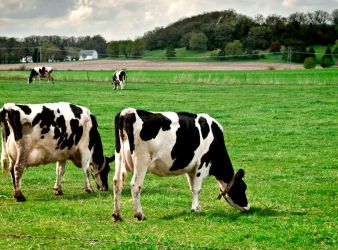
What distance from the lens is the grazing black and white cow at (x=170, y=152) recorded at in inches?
460

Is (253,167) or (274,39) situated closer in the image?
(253,167)

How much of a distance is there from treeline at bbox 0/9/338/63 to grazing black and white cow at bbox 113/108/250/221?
3875 inches

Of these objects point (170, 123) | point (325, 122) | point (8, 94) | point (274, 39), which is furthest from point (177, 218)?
point (274, 39)

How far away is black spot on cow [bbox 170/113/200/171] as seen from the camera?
12.3m

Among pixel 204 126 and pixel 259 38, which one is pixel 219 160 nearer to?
pixel 204 126

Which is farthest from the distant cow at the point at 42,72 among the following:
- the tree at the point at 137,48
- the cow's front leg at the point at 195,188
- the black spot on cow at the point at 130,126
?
the tree at the point at 137,48

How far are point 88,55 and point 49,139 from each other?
138 metres

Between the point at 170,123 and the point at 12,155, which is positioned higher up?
the point at 170,123

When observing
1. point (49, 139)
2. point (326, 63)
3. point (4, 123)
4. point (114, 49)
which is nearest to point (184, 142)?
Answer: point (49, 139)

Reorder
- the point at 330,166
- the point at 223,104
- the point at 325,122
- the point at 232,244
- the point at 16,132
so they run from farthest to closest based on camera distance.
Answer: the point at 223,104, the point at 325,122, the point at 330,166, the point at 16,132, the point at 232,244

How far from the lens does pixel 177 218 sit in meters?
11.7

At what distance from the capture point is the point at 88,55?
492 feet

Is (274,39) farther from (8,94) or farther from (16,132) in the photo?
(16,132)

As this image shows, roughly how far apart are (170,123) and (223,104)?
2549 centimetres
